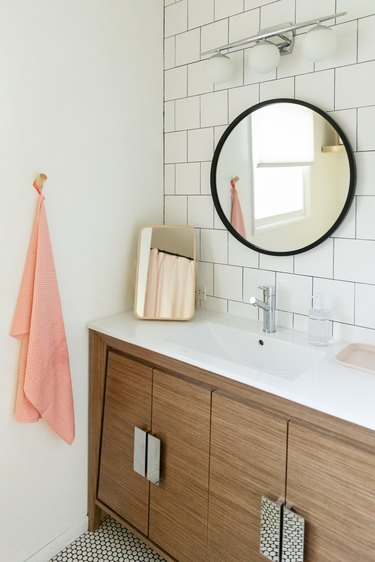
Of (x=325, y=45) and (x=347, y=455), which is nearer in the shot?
(x=347, y=455)

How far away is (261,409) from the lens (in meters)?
1.24

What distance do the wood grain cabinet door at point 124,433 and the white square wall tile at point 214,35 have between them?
1.30 meters

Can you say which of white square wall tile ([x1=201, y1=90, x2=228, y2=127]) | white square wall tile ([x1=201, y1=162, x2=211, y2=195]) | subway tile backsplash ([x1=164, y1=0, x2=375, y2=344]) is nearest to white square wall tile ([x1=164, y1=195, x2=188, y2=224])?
subway tile backsplash ([x1=164, y1=0, x2=375, y2=344])

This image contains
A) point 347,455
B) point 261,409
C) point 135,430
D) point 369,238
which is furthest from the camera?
point 135,430

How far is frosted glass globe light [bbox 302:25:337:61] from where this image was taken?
4.39 ft

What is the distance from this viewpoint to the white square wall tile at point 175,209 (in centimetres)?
197

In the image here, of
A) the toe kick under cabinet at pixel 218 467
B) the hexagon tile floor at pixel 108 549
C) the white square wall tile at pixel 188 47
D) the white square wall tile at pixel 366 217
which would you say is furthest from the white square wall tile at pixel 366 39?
the hexagon tile floor at pixel 108 549

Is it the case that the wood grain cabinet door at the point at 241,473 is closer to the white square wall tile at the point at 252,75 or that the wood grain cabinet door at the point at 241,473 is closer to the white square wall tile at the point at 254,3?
the white square wall tile at the point at 252,75

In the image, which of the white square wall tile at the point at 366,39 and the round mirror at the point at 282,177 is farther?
the round mirror at the point at 282,177

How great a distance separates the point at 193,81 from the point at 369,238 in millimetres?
1004

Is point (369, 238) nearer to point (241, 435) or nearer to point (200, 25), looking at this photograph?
point (241, 435)

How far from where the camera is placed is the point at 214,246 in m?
1.88

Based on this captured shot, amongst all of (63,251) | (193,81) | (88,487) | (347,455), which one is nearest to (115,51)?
(193,81)

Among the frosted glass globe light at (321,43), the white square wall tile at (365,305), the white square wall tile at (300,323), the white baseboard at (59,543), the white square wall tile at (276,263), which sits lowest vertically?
the white baseboard at (59,543)
